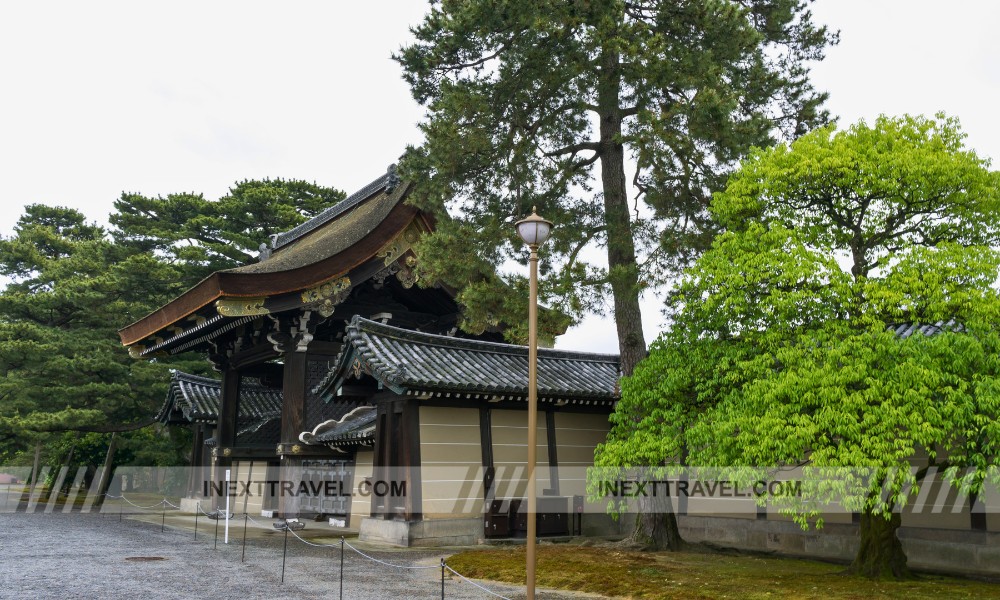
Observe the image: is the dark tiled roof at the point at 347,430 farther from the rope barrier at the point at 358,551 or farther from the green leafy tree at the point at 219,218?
the green leafy tree at the point at 219,218

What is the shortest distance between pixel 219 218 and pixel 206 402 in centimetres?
1424

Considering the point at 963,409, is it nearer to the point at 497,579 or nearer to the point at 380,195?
the point at 497,579

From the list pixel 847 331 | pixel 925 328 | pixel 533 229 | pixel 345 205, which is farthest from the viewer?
pixel 345 205

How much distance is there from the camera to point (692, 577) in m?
11.1

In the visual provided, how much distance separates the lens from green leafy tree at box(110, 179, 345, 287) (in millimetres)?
37938

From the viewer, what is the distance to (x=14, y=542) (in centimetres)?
1619

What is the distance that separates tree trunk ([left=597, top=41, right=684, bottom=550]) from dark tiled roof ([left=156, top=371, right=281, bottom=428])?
15492mm

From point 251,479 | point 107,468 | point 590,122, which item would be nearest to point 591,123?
point 590,122

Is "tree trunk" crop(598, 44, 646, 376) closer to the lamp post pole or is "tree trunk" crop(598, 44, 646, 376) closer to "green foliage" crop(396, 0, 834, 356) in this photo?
"green foliage" crop(396, 0, 834, 356)

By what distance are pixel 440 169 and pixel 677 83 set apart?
195 inches


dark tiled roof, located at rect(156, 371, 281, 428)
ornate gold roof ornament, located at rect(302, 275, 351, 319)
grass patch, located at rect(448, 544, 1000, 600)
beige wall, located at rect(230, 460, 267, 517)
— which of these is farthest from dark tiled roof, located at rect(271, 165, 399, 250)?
grass patch, located at rect(448, 544, 1000, 600)

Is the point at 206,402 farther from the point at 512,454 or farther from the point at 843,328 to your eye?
the point at 843,328

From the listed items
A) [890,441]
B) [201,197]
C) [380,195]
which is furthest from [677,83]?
[201,197]

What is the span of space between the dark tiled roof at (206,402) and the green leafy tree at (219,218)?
10.8 metres
